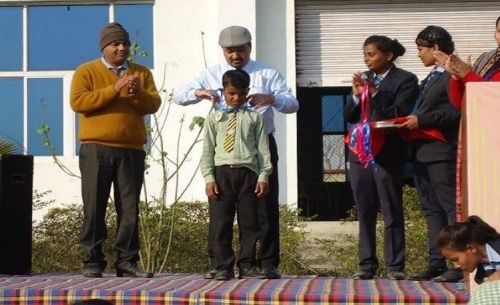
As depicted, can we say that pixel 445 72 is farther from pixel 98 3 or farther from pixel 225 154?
pixel 98 3

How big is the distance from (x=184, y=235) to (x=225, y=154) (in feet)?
9.53

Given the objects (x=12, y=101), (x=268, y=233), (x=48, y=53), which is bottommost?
(x=268, y=233)

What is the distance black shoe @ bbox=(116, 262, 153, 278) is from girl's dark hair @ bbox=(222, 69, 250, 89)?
1.30 meters

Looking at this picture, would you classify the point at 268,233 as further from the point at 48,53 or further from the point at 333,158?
the point at 333,158

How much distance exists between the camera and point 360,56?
11.3 metres

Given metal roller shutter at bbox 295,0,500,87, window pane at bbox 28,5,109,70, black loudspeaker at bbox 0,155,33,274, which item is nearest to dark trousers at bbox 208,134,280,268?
black loudspeaker at bbox 0,155,33,274

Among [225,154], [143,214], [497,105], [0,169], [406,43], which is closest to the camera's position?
[497,105]

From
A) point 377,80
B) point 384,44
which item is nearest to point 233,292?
point 377,80

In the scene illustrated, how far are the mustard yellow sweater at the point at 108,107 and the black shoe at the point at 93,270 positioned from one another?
77 cm

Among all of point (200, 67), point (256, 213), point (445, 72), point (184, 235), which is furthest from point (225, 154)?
point (200, 67)

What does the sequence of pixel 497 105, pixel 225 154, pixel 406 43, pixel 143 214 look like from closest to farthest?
pixel 497 105 → pixel 225 154 → pixel 143 214 → pixel 406 43

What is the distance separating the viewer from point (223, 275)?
21.9 ft

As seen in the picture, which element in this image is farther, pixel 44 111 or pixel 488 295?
pixel 44 111

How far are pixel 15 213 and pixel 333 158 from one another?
566 cm
